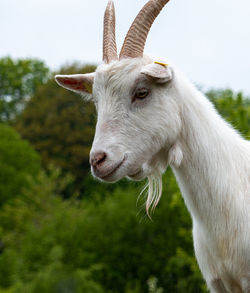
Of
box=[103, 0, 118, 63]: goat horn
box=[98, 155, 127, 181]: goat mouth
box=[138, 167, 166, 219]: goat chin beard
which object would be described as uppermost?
box=[103, 0, 118, 63]: goat horn

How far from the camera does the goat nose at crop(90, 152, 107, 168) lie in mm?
4379

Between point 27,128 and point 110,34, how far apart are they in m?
41.7

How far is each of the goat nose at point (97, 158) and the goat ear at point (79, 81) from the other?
0.95 m

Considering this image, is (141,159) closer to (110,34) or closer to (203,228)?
(203,228)

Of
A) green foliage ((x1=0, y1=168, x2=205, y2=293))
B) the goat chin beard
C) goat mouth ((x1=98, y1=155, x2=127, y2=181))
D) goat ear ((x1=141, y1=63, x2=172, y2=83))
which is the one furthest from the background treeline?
goat ear ((x1=141, y1=63, x2=172, y2=83))

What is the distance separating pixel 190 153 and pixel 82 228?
66.9 ft

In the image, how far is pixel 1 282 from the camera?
75.9ft

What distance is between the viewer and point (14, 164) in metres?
41.9

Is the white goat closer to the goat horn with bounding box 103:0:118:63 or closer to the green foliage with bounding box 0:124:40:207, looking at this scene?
the goat horn with bounding box 103:0:118:63

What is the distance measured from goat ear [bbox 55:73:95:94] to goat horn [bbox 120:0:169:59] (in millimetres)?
499

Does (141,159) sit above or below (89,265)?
above

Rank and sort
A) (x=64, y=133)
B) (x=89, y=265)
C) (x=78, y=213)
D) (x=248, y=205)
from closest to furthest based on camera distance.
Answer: (x=248, y=205) → (x=89, y=265) → (x=78, y=213) → (x=64, y=133)

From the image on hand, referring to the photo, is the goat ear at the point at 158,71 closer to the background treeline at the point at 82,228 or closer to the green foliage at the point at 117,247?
the background treeline at the point at 82,228

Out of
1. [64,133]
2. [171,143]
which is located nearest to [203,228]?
[171,143]
